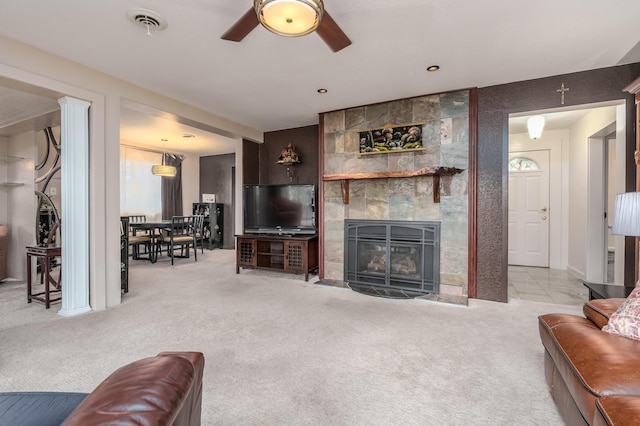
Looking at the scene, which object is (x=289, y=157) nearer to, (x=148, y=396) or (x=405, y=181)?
(x=405, y=181)

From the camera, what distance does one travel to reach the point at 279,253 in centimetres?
499

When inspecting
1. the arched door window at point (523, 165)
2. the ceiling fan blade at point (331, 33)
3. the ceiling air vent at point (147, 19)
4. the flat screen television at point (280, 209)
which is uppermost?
the ceiling air vent at point (147, 19)

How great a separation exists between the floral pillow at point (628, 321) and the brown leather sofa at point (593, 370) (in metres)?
0.04

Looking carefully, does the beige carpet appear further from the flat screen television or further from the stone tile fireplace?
the flat screen television

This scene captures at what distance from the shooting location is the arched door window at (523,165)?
544 centimetres

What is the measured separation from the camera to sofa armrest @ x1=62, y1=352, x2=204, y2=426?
0.60m

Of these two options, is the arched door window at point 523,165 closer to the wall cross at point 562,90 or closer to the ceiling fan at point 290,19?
the wall cross at point 562,90

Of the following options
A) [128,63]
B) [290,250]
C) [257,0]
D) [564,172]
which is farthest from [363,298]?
[564,172]

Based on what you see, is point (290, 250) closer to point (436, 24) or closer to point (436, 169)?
point (436, 169)

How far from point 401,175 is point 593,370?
2.75 m

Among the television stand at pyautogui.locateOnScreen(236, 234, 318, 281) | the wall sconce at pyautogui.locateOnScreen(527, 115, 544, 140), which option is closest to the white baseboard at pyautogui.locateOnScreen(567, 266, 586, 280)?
the wall sconce at pyautogui.locateOnScreen(527, 115, 544, 140)

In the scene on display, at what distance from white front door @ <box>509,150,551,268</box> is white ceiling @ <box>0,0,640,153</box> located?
2700mm

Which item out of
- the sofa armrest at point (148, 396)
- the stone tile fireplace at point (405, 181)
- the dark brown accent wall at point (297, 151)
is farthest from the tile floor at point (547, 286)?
the sofa armrest at point (148, 396)

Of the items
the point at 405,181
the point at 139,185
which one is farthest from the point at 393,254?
the point at 139,185
